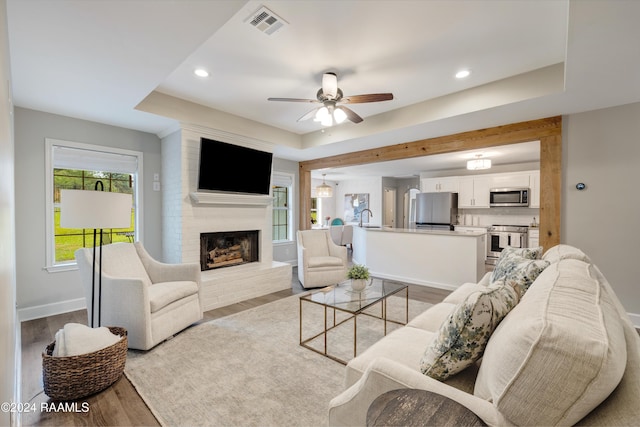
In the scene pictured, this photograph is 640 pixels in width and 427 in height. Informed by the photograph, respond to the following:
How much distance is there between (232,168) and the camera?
4254mm

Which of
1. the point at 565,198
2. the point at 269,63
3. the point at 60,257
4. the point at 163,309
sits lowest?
the point at 163,309

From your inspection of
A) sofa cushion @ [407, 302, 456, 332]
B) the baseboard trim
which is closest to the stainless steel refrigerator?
sofa cushion @ [407, 302, 456, 332]

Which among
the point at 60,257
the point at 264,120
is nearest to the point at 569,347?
the point at 264,120

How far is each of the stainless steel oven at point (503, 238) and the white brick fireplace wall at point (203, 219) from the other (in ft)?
15.7

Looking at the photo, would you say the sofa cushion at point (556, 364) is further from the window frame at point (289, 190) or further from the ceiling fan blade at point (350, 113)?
the window frame at point (289, 190)

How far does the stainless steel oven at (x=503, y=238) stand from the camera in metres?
6.24

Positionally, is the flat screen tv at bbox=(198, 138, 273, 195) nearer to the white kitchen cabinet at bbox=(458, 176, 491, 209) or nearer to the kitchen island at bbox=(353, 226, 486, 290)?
the kitchen island at bbox=(353, 226, 486, 290)

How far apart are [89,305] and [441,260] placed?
4393 millimetres

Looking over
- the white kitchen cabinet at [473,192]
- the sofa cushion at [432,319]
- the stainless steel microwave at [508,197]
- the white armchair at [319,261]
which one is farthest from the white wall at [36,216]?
the stainless steel microwave at [508,197]

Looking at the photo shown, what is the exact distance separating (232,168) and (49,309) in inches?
107

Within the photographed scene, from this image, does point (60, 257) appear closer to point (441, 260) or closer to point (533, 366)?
point (533, 366)

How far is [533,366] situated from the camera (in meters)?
0.74

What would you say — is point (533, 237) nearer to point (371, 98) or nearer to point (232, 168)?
point (371, 98)

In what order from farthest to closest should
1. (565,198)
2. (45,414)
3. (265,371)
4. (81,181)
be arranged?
(81,181), (565,198), (265,371), (45,414)
